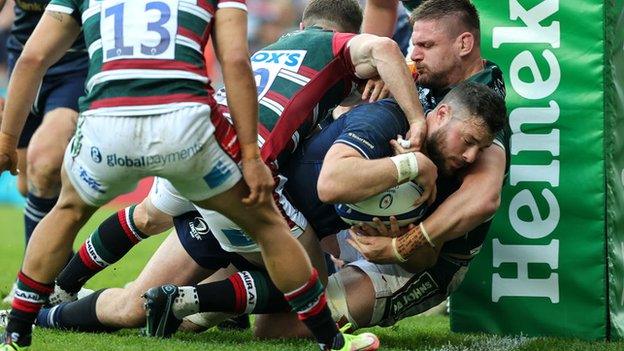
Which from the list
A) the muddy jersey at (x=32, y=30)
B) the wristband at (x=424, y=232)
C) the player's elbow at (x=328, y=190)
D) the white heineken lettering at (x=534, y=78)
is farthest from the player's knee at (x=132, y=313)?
the muddy jersey at (x=32, y=30)

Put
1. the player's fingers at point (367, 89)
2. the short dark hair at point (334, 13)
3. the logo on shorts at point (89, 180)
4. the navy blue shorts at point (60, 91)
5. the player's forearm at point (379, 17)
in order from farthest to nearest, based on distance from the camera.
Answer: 1. the navy blue shorts at point (60, 91)
2. the player's forearm at point (379, 17)
3. the short dark hair at point (334, 13)
4. the player's fingers at point (367, 89)
5. the logo on shorts at point (89, 180)

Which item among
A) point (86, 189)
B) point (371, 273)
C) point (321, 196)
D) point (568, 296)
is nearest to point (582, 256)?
point (568, 296)

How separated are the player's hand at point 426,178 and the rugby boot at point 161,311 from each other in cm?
109

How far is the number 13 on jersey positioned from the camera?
3.94m

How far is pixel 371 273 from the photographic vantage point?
16.7ft

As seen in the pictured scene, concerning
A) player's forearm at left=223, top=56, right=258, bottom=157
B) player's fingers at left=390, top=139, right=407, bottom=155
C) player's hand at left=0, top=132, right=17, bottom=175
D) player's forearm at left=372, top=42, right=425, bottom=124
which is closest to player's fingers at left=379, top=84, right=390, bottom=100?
player's forearm at left=372, top=42, right=425, bottom=124

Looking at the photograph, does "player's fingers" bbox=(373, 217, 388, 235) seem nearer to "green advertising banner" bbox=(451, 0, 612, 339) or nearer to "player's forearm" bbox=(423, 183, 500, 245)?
"player's forearm" bbox=(423, 183, 500, 245)

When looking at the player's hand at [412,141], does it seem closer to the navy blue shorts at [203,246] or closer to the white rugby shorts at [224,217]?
the white rugby shorts at [224,217]

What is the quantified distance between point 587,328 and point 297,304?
5.64 ft

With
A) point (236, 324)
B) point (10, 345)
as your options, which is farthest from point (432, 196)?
point (10, 345)

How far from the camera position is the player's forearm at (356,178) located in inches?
174

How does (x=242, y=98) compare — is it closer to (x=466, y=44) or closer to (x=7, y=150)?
(x=7, y=150)

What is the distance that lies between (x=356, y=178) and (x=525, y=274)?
1331mm

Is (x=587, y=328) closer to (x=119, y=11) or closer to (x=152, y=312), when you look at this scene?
(x=152, y=312)
